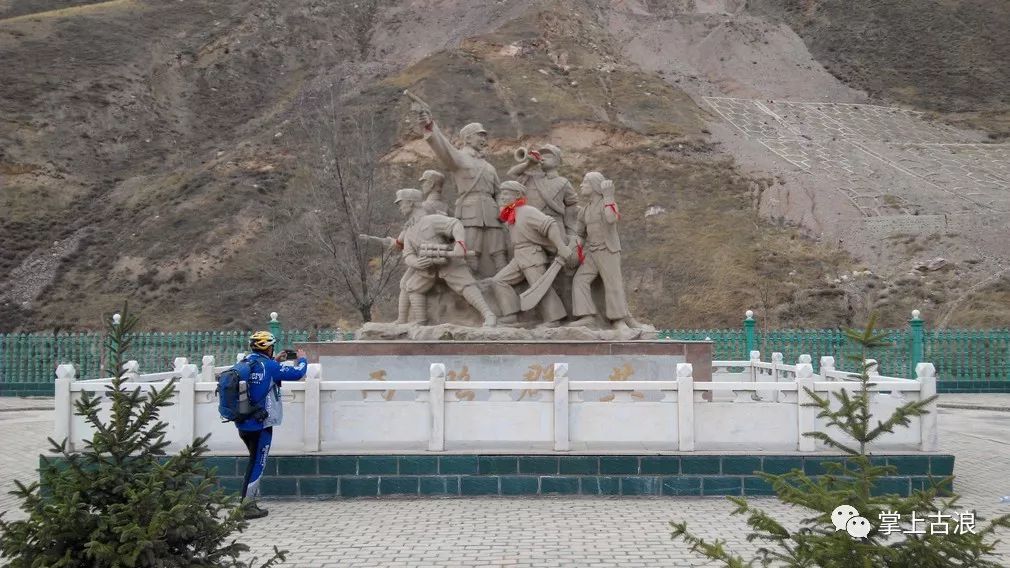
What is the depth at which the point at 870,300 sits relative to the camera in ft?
109

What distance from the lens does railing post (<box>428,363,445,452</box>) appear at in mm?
8469

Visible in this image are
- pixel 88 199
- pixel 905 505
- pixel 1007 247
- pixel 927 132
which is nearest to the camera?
pixel 905 505

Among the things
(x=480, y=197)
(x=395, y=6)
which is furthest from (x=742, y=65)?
(x=480, y=197)

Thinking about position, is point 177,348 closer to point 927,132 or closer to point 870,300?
point 870,300

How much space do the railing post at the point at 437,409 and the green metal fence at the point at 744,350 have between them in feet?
39.6

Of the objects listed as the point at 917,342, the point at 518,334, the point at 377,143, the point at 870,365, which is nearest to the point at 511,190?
the point at 518,334

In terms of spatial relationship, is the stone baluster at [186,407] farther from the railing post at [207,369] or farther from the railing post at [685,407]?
the railing post at [685,407]

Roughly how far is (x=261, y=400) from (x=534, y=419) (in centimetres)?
252

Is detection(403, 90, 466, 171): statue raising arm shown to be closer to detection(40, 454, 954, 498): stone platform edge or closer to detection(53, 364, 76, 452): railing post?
detection(40, 454, 954, 498): stone platform edge

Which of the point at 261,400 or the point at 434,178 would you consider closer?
the point at 261,400

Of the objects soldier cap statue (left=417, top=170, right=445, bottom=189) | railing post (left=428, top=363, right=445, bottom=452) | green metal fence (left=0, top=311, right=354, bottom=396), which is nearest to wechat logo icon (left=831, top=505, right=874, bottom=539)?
railing post (left=428, top=363, right=445, bottom=452)

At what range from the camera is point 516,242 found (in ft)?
38.1

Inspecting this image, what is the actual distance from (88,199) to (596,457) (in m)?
44.9

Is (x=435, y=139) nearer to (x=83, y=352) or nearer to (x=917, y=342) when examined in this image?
(x=917, y=342)
